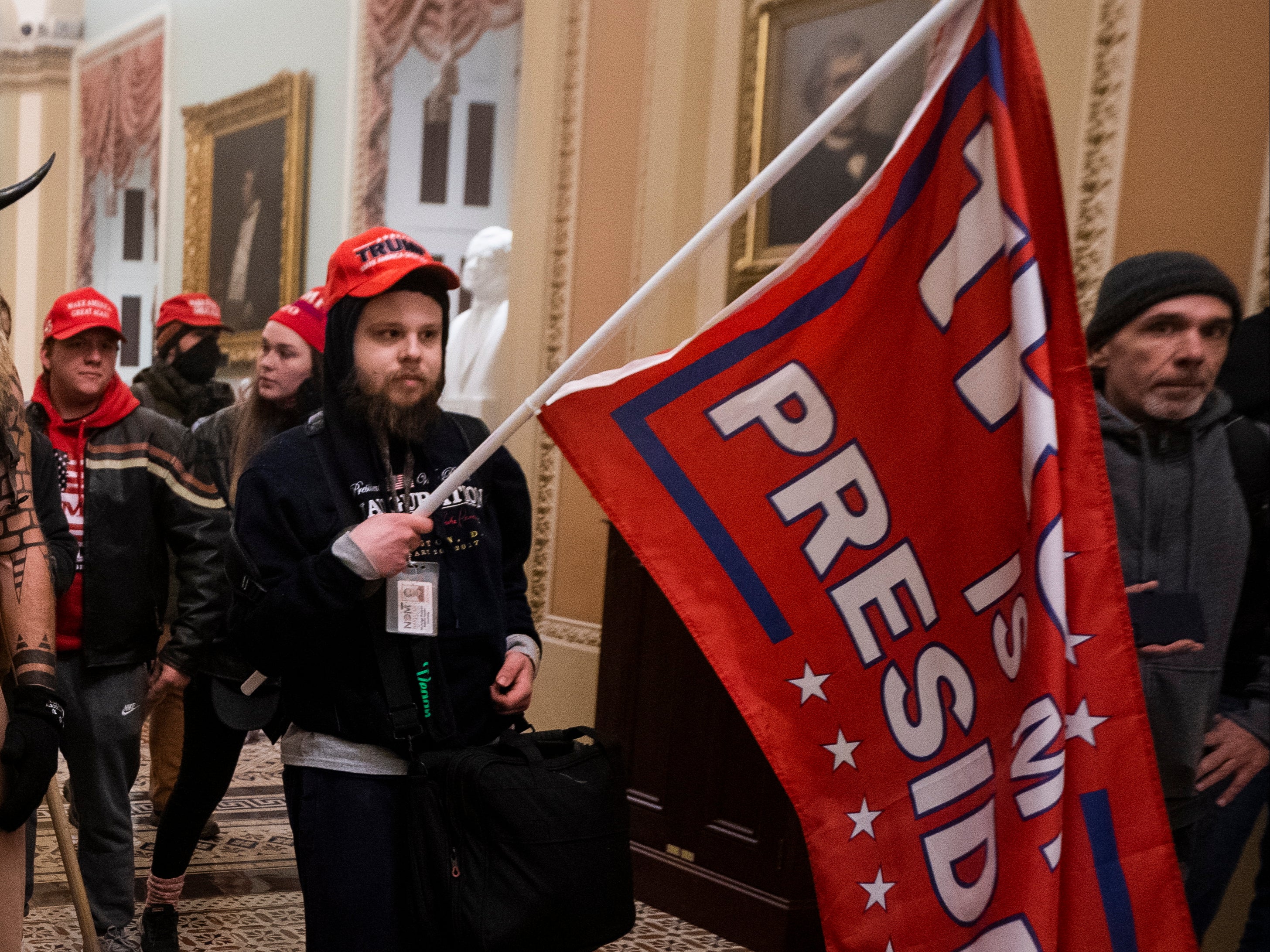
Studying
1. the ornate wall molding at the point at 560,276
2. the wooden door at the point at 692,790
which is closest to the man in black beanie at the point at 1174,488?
the wooden door at the point at 692,790

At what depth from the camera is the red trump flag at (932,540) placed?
1.69 meters

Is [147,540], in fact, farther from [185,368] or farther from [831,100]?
[185,368]

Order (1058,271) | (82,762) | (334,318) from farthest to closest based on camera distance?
(82,762)
(334,318)
(1058,271)

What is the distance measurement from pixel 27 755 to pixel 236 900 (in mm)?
2435

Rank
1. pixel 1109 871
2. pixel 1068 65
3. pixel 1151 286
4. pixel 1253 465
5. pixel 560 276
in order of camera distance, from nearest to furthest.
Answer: pixel 1109 871 < pixel 1151 286 < pixel 1253 465 < pixel 1068 65 < pixel 560 276

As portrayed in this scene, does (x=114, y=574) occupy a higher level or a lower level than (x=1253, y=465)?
lower

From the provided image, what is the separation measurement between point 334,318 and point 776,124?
2853 millimetres

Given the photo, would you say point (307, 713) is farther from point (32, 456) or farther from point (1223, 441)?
point (1223, 441)

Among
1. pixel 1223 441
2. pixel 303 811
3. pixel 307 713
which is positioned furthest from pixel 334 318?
pixel 1223 441

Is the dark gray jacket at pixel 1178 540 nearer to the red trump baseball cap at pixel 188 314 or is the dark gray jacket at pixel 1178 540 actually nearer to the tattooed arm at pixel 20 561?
the tattooed arm at pixel 20 561

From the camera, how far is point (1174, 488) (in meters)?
2.30

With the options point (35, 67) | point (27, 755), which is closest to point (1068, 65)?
point (27, 755)

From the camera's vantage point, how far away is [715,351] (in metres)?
1.86

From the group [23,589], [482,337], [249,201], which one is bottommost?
[23,589]
